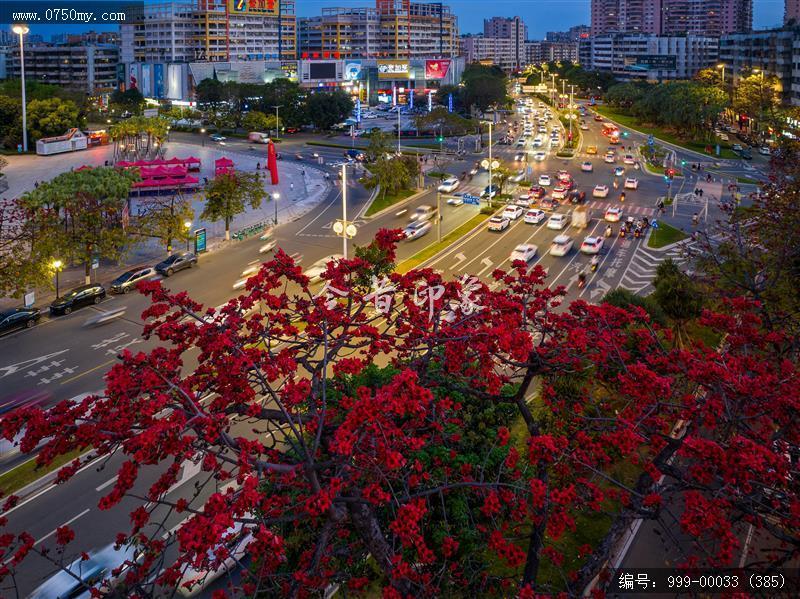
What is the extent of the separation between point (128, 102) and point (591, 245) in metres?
104

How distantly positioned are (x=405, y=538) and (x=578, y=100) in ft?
564

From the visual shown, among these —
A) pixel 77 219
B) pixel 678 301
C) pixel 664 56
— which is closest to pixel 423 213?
pixel 77 219

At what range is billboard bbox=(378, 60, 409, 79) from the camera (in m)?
135

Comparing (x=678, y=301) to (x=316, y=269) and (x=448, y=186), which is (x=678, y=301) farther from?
(x=448, y=186)

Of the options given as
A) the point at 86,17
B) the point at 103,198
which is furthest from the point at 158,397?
the point at 86,17

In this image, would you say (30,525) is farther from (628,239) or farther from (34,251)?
(628,239)

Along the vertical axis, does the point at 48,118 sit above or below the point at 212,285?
above

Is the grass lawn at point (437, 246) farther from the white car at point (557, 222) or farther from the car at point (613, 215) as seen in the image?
the car at point (613, 215)

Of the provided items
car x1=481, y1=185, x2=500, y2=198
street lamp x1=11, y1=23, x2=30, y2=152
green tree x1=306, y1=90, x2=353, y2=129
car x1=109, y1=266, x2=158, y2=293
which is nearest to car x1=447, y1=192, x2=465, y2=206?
car x1=481, y1=185, x2=500, y2=198

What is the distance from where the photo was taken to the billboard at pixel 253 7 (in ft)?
494

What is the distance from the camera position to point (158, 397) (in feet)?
27.5

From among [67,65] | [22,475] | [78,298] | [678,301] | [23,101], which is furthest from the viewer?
[67,65]

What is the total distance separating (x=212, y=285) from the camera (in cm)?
3344

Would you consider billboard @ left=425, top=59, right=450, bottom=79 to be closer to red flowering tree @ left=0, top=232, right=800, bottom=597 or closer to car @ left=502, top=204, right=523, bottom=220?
car @ left=502, top=204, right=523, bottom=220
